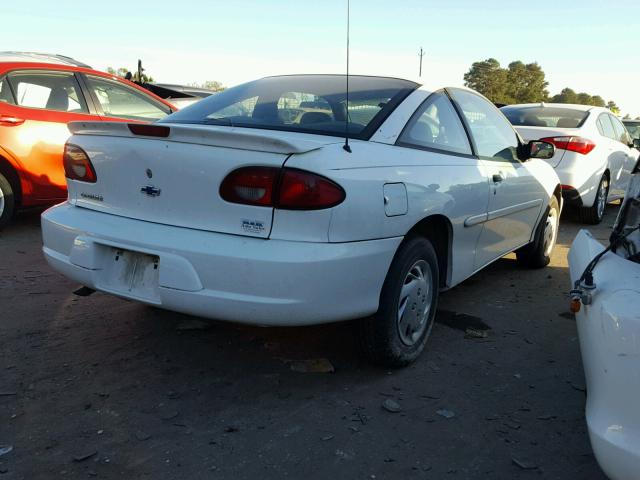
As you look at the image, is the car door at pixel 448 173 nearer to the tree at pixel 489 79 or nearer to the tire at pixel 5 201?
the tire at pixel 5 201

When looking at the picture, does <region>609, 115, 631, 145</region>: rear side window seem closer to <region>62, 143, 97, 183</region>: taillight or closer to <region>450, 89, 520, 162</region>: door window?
<region>450, 89, 520, 162</region>: door window

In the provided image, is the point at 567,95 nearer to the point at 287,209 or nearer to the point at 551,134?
the point at 551,134

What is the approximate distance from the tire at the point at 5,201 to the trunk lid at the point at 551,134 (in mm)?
5495

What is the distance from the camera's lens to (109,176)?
2.84 metres

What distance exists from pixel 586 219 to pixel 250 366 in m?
5.76

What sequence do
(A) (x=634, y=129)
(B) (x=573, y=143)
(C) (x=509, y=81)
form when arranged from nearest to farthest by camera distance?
(B) (x=573, y=143)
(A) (x=634, y=129)
(C) (x=509, y=81)

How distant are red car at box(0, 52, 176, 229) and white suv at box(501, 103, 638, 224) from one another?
16.2 ft

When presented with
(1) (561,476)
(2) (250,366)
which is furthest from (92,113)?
(1) (561,476)

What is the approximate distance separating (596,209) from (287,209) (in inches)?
241

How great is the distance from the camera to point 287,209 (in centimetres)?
242

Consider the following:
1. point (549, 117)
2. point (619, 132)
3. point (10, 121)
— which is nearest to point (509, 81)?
point (619, 132)

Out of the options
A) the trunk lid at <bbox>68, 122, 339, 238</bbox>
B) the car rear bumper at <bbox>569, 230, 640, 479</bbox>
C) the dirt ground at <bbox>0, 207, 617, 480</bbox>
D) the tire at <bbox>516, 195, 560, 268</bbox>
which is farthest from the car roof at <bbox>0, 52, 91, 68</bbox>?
the car rear bumper at <bbox>569, 230, 640, 479</bbox>

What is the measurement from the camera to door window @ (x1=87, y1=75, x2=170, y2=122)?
635cm

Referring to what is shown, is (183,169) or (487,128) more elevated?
(487,128)
